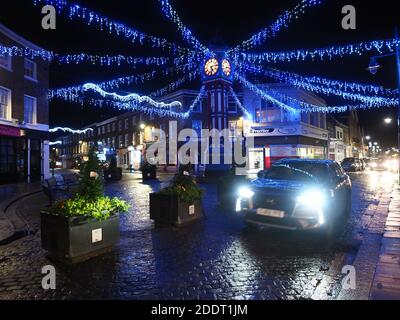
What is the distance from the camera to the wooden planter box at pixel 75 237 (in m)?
5.27

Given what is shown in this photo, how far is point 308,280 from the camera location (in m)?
4.63

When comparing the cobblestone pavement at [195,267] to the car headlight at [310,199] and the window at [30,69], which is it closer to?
the car headlight at [310,199]

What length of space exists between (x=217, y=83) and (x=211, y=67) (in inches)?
49.0

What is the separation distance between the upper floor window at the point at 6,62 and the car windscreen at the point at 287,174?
1802 centimetres

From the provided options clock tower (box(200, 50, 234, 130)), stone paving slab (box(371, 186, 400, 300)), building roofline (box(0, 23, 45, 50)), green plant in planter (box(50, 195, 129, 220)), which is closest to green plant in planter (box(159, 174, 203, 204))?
green plant in planter (box(50, 195, 129, 220))

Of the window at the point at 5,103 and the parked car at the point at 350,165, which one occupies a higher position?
the window at the point at 5,103

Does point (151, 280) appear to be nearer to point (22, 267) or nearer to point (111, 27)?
point (22, 267)

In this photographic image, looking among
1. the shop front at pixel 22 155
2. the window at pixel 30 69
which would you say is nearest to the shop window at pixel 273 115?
the shop front at pixel 22 155

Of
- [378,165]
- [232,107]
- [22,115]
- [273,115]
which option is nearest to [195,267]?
[22,115]

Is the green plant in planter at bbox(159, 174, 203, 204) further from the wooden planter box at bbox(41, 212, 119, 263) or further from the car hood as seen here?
the wooden planter box at bbox(41, 212, 119, 263)

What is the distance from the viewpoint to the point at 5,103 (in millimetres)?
19031

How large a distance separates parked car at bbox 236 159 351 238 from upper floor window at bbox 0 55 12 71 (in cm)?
1810

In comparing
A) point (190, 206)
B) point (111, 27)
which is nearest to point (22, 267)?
point (190, 206)

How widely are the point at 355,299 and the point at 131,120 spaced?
47.4m
